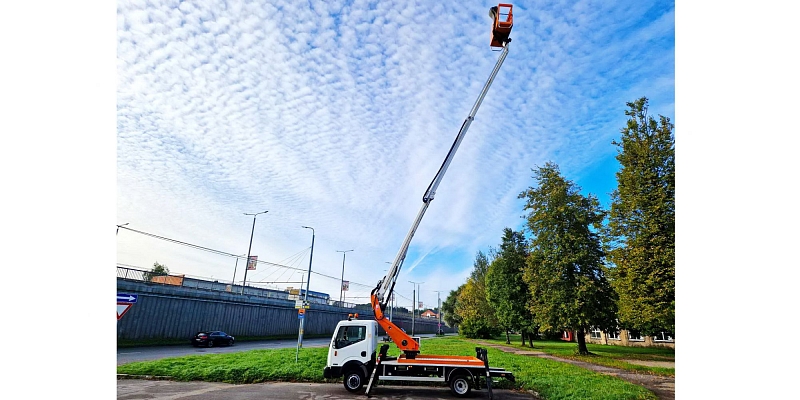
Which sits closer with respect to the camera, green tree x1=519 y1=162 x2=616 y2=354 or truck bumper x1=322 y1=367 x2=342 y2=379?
truck bumper x1=322 y1=367 x2=342 y2=379

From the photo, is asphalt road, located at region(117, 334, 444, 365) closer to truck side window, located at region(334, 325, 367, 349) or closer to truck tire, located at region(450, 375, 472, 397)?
truck side window, located at region(334, 325, 367, 349)

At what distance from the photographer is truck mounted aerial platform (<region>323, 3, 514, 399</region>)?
1246 centimetres

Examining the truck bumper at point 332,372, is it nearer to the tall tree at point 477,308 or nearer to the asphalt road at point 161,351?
the asphalt road at point 161,351

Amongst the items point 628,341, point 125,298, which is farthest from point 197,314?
point 628,341

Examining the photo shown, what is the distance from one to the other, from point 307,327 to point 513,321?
997 inches

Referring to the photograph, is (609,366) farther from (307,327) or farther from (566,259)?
(307,327)

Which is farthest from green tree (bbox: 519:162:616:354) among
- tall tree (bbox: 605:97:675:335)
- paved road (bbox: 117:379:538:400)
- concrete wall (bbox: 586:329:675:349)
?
paved road (bbox: 117:379:538:400)

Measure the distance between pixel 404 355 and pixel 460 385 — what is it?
2.00 metres

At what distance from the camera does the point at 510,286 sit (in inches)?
1502

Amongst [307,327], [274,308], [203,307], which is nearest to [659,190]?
[203,307]

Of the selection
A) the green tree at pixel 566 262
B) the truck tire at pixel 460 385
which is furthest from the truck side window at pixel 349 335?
the green tree at pixel 566 262

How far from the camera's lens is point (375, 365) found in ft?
42.5

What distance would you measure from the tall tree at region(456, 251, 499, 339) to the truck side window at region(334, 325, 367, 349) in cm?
3269

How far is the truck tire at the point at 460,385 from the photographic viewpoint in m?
12.6
